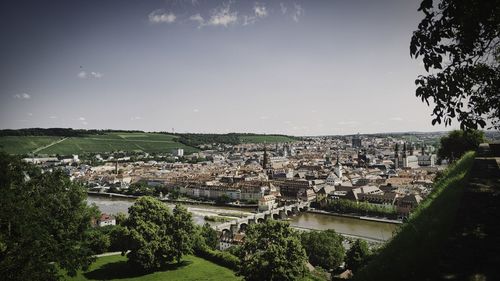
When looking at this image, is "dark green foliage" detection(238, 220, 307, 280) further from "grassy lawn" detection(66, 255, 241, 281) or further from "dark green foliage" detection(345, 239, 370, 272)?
"dark green foliage" detection(345, 239, 370, 272)

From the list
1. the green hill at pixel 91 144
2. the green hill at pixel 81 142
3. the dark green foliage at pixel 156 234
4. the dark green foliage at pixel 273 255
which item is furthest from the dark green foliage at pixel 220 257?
the green hill at pixel 81 142

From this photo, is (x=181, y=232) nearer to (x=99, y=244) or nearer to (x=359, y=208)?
(x=99, y=244)

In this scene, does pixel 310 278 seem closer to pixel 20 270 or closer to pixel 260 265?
pixel 260 265

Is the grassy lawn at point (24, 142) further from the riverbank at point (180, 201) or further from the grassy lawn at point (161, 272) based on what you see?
the grassy lawn at point (161, 272)

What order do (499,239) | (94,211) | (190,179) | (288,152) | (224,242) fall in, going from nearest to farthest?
(499,239) → (94,211) → (224,242) → (190,179) → (288,152)

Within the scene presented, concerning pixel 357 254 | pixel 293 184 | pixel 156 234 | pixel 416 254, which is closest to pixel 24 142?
pixel 293 184

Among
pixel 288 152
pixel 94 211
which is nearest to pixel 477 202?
pixel 94 211
